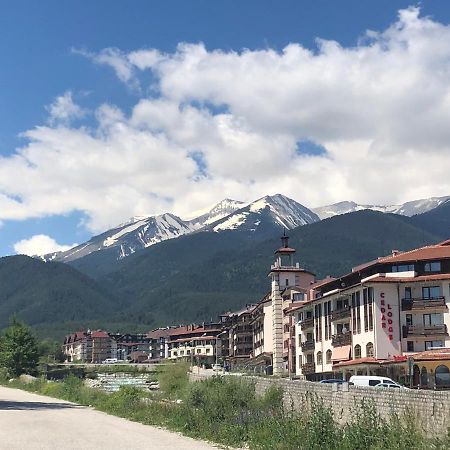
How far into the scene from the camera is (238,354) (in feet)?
536

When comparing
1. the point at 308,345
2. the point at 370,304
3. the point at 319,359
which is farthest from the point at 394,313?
the point at 308,345

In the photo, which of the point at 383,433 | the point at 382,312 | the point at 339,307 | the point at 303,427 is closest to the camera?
the point at 383,433

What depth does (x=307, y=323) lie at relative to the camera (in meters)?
91.1

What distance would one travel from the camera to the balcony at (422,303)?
69750 millimetres

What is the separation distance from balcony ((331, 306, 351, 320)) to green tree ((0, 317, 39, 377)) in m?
58.8

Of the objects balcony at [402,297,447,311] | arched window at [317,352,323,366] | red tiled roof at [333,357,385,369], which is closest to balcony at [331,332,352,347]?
red tiled roof at [333,357,385,369]

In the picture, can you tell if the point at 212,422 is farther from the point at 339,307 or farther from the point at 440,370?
the point at 339,307

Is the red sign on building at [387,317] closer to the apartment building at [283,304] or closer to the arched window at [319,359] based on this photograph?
the arched window at [319,359]

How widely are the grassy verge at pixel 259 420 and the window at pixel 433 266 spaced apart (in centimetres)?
3255

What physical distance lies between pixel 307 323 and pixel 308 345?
2.95 metres

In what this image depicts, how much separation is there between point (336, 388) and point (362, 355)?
4048cm

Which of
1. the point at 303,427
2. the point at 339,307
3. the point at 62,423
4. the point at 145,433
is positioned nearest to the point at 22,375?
the point at 339,307

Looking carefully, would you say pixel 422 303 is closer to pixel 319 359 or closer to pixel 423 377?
pixel 423 377

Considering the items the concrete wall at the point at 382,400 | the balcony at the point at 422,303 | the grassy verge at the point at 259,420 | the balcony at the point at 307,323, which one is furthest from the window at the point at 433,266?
the concrete wall at the point at 382,400
